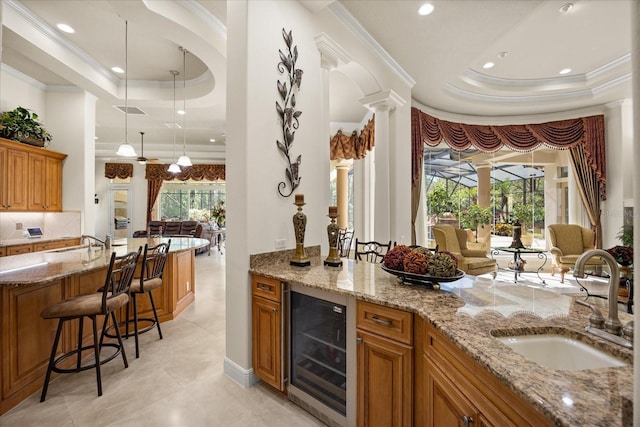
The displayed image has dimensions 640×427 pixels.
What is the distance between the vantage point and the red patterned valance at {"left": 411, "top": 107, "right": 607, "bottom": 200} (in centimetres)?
604

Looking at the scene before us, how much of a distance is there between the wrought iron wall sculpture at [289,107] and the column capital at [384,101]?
176 centimetres

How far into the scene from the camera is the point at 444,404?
47.9 inches

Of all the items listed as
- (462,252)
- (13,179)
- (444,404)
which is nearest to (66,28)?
(13,179)

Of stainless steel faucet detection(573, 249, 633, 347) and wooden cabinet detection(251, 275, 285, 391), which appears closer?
stainless steel faucet detection(573, 249, 633, 347)

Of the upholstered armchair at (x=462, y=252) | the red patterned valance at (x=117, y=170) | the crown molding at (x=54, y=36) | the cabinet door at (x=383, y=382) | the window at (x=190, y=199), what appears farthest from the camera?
the window at (x=190, y=199)

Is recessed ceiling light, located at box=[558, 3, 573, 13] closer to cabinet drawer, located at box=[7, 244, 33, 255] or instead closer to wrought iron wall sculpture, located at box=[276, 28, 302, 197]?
wrought iron wall sculpture, located at box=[276, 28, 302, 197]

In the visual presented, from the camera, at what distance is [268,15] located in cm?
241

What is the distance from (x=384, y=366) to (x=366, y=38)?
3.50m

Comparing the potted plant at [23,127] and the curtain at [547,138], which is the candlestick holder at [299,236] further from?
the potted plant at [23,127]

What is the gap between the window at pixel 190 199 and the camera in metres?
11.1

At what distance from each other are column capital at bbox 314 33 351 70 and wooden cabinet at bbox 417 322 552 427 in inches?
104

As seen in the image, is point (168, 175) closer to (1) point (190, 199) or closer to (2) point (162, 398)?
(1) point (190, 199)

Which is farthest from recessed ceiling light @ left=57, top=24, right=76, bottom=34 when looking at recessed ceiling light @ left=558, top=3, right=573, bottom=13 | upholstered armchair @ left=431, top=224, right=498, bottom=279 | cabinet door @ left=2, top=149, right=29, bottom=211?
upholstered armchair @ left=431, top=224, right=498, bottom=279

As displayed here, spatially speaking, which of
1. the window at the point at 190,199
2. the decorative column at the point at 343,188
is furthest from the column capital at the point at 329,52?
the window at the point at 190,199
